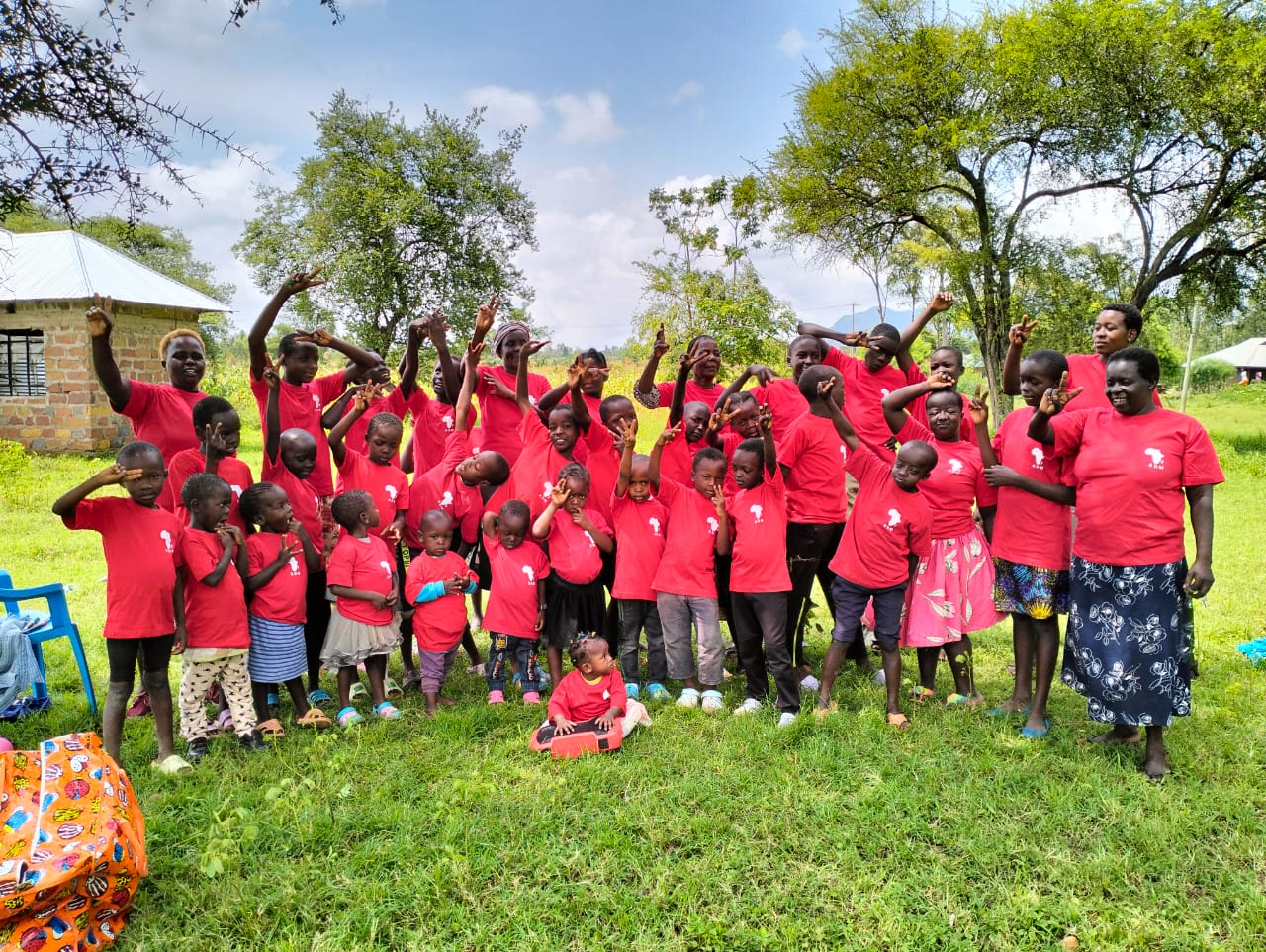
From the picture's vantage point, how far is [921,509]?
4.53m

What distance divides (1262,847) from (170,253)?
4135 cm

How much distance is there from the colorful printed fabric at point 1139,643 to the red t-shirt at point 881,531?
869mm

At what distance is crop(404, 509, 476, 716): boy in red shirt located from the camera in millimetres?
4855

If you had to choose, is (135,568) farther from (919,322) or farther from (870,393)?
(919,322)

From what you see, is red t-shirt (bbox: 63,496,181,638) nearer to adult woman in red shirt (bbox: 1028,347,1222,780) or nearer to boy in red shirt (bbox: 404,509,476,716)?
boy in red shirt (bbox: 404,509,476,716)

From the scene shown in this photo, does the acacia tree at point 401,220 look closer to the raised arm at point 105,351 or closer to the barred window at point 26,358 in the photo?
the barred window at point 26,358

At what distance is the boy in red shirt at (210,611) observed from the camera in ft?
13.4

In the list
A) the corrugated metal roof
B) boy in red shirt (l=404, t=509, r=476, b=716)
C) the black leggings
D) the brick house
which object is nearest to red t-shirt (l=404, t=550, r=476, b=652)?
boy in red shirt (l=404, t=509, r=476, b=716)

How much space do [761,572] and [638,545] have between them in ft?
2.55

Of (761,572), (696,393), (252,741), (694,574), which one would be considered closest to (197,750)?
(252,741)

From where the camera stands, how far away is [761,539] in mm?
4684

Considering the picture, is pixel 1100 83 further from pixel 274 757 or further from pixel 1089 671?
pixel 274 757

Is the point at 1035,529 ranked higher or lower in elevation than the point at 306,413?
lower

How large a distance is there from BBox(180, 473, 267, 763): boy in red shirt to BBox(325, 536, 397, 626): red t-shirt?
0.56 metres
